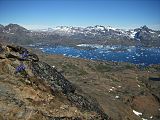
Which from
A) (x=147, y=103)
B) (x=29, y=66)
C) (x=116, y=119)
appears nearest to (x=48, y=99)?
(x=29, y=66)

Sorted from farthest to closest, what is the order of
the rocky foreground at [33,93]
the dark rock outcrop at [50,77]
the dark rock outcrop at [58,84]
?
the dark rock outcrop at [50,77] → the dark rock outcrop at [58,84] → the rocky foreground at [33,93]

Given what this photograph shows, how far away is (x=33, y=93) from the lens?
17.5m

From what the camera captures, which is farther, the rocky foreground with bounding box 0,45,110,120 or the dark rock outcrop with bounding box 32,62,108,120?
the dark rock outcrop with bounding box 32,62,108,120

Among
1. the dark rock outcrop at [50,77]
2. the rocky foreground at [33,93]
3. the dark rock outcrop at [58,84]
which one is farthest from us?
the dark rock outcrop at [50,77]

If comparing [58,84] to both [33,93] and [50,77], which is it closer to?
[50,77]

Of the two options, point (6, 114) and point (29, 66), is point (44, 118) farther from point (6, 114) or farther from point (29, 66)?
point (29, 66)

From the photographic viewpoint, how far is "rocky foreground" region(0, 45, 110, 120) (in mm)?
15617

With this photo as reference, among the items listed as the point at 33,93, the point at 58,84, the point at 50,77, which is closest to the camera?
the point at 33,93

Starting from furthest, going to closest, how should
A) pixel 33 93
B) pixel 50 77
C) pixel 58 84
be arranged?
pixel 50 77 < pixel 58 84 < pixel 33 93

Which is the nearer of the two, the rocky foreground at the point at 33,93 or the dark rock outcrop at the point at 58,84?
the rocky foreground at the point at 33,93

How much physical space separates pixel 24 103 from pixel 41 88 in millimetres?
2360

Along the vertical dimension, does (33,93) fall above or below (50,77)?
below

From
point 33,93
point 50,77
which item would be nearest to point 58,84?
point 50,77

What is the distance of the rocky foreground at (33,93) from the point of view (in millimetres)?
15617
